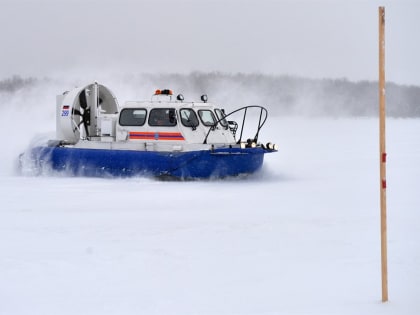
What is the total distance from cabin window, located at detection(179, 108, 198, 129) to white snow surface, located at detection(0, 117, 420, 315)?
1178 mm

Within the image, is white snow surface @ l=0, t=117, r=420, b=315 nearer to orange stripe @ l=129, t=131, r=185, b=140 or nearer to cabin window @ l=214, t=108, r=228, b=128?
orange stripe @ l=129, t=131, r=185, b=140

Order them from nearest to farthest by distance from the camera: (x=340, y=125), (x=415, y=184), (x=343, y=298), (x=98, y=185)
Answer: (x=343, y=298) < (x=415, y=184) < (x=98, y=185) < (x=340, y=125)

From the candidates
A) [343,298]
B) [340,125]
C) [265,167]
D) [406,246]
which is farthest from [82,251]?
[340,125]

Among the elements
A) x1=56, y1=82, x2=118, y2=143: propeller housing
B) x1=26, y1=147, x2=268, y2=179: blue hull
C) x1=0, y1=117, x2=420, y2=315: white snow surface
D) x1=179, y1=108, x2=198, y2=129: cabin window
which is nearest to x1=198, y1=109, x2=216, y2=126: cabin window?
x1=179, y1=108, x2=198, y2=129: cabin window

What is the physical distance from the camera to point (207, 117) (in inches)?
473

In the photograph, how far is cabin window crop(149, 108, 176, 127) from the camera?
1169cm

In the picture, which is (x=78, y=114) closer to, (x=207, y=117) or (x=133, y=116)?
(x=133, y=116)

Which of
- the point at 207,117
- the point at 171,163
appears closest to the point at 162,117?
the point at 207,117

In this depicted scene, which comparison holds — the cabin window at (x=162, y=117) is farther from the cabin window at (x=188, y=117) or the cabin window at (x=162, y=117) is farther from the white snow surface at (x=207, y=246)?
the white snow surface at (x=207, y=246)

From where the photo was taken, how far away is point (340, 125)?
28891mm

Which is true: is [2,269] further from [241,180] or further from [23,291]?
[241,180]

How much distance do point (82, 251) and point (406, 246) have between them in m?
2.80

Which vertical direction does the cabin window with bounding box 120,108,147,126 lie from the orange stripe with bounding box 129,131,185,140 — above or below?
above

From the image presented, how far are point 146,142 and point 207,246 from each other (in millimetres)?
6306
